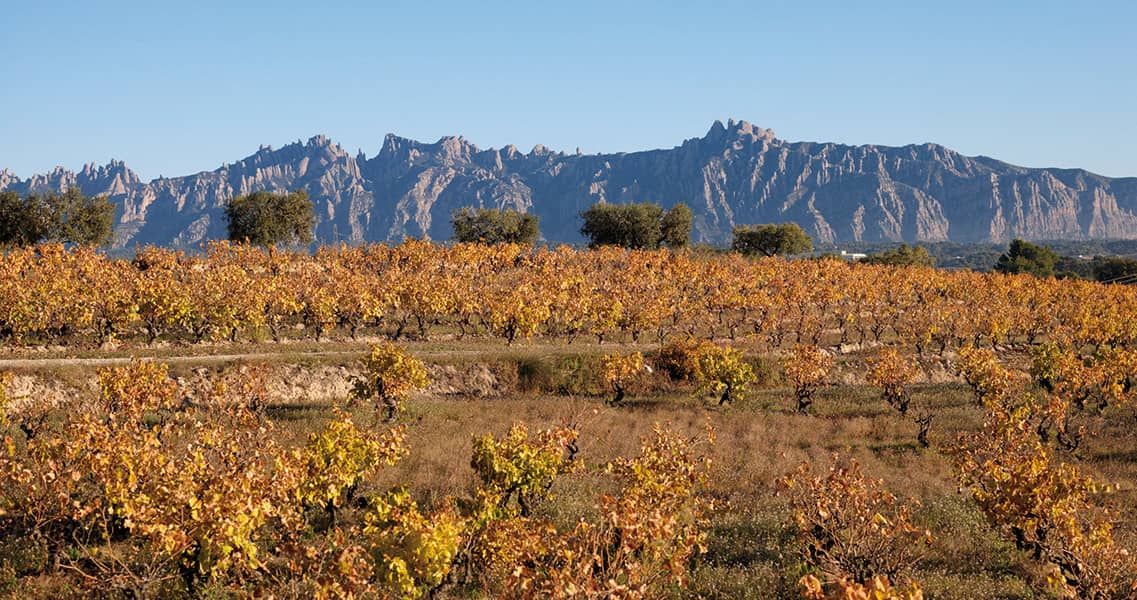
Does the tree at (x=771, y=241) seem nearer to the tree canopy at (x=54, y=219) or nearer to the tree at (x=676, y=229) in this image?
the tree at (x=676, y=229)

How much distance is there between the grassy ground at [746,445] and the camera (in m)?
21.8

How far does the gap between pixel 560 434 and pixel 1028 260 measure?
16645 cm

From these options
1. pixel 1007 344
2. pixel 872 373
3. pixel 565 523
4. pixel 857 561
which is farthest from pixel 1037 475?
pixel 1007 344

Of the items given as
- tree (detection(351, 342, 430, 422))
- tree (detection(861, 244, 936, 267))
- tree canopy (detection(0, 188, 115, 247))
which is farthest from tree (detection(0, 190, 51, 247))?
tree (detection(861, 244, 936, 267))

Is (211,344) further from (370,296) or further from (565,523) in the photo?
(565,523)

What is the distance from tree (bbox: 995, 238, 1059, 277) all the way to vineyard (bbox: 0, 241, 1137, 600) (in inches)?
2648

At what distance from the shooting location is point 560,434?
2223 centimetres

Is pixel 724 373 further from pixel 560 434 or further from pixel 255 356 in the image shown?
pixel 255 356

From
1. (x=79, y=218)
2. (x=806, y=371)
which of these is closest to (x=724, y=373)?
(x=806, y=371)

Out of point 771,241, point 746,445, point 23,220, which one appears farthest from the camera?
point 771,241

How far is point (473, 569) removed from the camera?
2081cm

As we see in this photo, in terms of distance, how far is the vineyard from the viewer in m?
17.2

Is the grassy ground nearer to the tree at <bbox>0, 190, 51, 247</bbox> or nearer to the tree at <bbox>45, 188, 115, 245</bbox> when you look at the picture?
the tree at <bbox>0, 190, 51, 247</bbox>

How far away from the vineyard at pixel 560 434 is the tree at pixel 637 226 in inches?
1235
